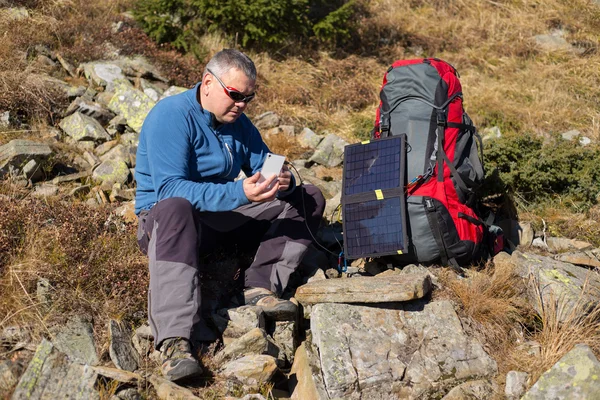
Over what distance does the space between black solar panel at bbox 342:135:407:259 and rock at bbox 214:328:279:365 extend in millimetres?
1305

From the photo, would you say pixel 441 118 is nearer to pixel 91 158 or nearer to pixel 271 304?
pixel 271 304

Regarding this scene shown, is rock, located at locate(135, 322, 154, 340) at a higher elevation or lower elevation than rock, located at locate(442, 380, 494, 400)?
lower

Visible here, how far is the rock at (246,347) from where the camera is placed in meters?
4.08

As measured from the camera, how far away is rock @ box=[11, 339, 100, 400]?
11.1 feet

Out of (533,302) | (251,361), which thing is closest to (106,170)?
(251,361)

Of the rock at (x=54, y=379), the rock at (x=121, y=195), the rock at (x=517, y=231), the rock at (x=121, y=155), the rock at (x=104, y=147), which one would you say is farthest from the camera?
the rock at (x=104, y=147)

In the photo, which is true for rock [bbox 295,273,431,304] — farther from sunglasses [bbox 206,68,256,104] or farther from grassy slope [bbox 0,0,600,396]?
sunglasses [bbox 206,68,256,104]

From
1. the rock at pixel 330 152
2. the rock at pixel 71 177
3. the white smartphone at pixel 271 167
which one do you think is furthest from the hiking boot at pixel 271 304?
the rock at pixel 330 152

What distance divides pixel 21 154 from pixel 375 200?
11.4 ft

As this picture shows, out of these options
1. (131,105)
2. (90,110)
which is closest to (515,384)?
(131,105)

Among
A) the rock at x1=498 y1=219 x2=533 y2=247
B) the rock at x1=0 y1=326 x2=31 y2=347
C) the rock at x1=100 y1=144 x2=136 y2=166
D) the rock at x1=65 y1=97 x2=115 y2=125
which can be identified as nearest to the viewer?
the rock at x1=0 y1=326 x2=31 y2=347

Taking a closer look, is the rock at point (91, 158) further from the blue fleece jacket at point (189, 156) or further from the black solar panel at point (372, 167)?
the black solar panel at point (372, 167)

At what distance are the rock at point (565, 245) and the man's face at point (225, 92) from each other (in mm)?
3607


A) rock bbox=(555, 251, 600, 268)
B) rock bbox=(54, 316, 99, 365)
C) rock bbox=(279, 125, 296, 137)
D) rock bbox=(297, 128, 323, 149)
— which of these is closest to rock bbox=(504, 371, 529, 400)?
rock bbox=(555, 251, 600, 268)
